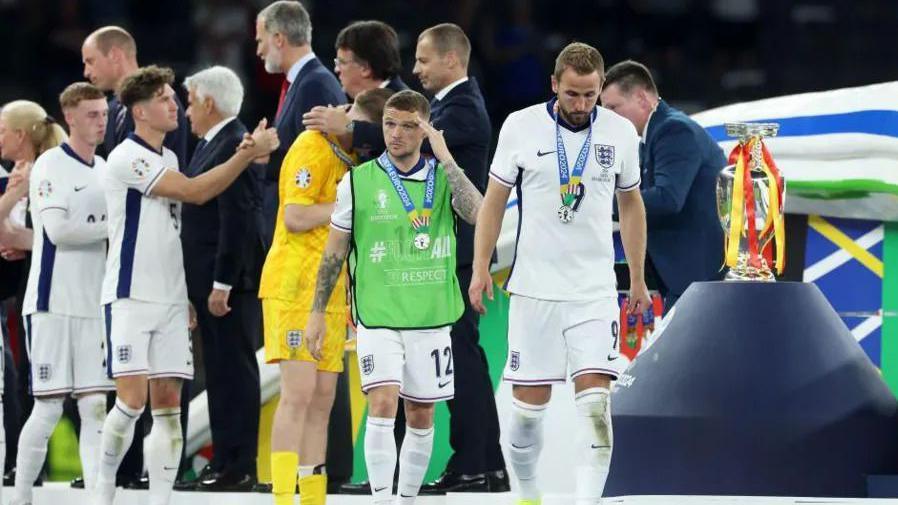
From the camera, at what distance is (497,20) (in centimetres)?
1276

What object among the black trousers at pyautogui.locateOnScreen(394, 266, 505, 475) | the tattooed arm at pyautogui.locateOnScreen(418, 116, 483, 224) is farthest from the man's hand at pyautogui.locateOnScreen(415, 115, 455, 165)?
the black trousers at pyautogui.locateOnScreen(394, 266, 505, 475)

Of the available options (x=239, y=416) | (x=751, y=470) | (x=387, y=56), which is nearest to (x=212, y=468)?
(x=239, y=416)

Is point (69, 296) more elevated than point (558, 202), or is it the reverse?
point (558, 202)

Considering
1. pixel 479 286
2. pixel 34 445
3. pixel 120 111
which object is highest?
pixel 120 111

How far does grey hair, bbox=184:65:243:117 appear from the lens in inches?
257

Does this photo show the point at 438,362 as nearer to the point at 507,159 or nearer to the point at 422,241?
the point at 422,241

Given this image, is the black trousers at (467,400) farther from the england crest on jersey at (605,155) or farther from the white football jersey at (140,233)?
the england crest on jersey at (605,155)

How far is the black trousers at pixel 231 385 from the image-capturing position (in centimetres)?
661

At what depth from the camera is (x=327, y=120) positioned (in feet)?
18.6

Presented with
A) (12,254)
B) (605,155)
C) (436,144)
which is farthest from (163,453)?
(605,155)

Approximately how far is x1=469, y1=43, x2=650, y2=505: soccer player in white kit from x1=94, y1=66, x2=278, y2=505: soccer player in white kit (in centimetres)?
120

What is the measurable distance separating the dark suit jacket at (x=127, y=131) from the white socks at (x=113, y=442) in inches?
38.6

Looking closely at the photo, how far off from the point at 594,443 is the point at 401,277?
77 centimetres

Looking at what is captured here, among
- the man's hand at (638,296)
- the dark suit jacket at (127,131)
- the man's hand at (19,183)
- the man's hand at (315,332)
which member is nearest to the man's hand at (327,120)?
the man's hand at (315,332)
